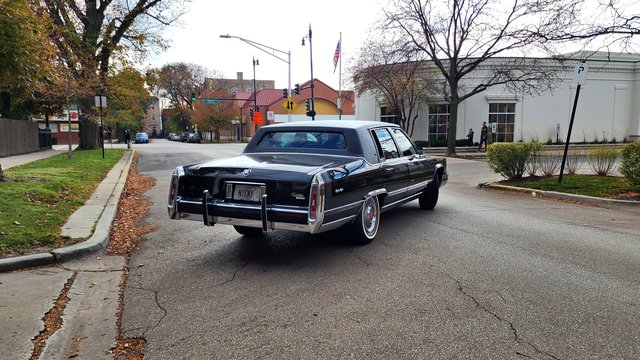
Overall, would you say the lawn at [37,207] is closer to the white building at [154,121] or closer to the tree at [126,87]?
the tree at [126,87]

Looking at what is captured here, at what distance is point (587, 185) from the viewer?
11.5 m

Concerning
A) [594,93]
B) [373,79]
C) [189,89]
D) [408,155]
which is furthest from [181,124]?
[408,155]

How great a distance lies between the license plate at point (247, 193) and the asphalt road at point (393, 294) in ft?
2.49

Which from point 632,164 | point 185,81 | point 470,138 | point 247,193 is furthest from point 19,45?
point 185,81

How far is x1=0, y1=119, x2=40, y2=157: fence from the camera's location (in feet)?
72.5

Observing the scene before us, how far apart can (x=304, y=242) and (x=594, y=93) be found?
35.0 meters

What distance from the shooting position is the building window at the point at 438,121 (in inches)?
1320

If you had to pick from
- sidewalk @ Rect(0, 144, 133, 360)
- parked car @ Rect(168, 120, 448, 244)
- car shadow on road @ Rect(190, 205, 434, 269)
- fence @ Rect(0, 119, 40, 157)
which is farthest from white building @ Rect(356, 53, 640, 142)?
sidewalk @ Rect(0, 144, 133, 360)

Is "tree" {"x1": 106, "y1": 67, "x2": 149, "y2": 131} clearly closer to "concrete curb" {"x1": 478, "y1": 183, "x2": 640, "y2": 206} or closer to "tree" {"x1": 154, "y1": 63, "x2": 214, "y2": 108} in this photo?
"concrete curb" {"x1": 478, "y1": 183, "x2": 640, "y2": 206}

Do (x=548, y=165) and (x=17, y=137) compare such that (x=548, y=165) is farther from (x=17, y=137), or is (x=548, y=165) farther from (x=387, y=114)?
(x=17, y=137)

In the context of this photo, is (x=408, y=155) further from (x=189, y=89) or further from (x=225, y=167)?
(x=189, y=89)

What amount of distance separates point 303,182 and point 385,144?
2.27 metres

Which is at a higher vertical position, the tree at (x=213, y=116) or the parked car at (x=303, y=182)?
the tree at (x=213, y=116)

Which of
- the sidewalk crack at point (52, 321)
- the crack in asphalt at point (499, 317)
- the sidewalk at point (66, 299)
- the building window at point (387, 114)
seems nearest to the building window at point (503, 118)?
the building window at point (387, 114)
